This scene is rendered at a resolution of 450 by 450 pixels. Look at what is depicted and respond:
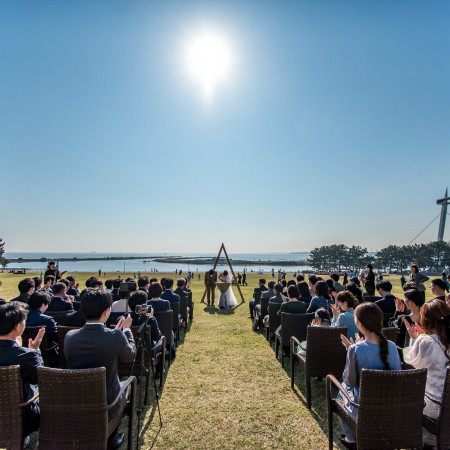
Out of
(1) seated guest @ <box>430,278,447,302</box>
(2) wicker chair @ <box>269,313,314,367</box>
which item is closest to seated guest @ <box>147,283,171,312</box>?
(2) wicker chair @ <box>269,313,314,367</box>

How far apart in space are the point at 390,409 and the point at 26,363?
3141 mm

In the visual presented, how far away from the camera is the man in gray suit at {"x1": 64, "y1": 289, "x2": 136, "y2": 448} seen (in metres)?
A: 2.48

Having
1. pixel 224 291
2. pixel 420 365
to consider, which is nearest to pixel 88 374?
pixel 420 365

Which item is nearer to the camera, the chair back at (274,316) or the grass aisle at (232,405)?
the grass aisle at (232,405)

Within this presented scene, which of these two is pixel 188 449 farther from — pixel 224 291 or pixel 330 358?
pixel 224 291

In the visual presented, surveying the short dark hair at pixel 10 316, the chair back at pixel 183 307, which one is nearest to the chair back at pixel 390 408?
the short dark hair at pixel 10 316

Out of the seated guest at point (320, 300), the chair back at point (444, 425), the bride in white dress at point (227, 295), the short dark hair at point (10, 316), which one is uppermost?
the short dark hair at point (10, 316)

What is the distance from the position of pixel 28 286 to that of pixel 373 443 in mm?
6354

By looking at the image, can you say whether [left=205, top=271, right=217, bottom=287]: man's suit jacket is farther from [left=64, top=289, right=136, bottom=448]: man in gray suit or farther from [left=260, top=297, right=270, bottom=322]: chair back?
[left=64, top=289, right=136, bottom=448]: man in gray suit

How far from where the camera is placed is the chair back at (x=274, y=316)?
21.3 ft

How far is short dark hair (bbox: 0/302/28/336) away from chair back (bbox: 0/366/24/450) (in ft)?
1.43

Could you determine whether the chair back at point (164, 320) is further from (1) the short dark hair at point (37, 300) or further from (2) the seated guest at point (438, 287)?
(2) the seated guest at point (438, 287)

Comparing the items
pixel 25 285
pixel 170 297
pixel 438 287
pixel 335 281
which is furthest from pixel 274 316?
pixel 25 285

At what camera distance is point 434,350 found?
8.64 ft
